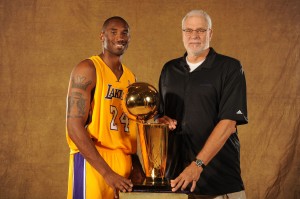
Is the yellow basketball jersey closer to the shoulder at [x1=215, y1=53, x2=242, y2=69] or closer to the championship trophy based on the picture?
the championship trophy

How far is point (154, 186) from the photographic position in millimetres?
1825

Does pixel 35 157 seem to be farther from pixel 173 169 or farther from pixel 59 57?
pixel 173 169

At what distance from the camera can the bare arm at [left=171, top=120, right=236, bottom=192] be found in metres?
1.88

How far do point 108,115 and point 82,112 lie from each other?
0.38ft

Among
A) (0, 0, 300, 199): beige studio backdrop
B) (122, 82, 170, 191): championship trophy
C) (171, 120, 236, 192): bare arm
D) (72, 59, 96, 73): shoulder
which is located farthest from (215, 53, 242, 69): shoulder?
(0, 0, 300, 199): beige studio backdrop

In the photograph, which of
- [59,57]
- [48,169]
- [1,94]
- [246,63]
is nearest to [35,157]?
[48,169]

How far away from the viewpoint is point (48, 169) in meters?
3.79

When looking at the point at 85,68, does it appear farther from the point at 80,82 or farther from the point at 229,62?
the point at 229,62

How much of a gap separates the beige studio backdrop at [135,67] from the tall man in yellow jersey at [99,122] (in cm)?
154

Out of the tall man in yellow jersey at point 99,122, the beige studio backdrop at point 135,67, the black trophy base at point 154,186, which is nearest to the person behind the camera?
the black trophy base at point 154,186

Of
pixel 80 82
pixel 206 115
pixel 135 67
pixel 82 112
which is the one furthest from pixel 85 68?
pixel 135 67

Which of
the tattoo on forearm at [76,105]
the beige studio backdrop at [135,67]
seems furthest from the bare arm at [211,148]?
the beige studio backdrop at [135,67]

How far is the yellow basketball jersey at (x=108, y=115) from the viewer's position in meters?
2.07

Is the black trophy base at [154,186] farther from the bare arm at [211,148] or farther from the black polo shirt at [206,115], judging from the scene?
the black polo shirt at [206,115]
